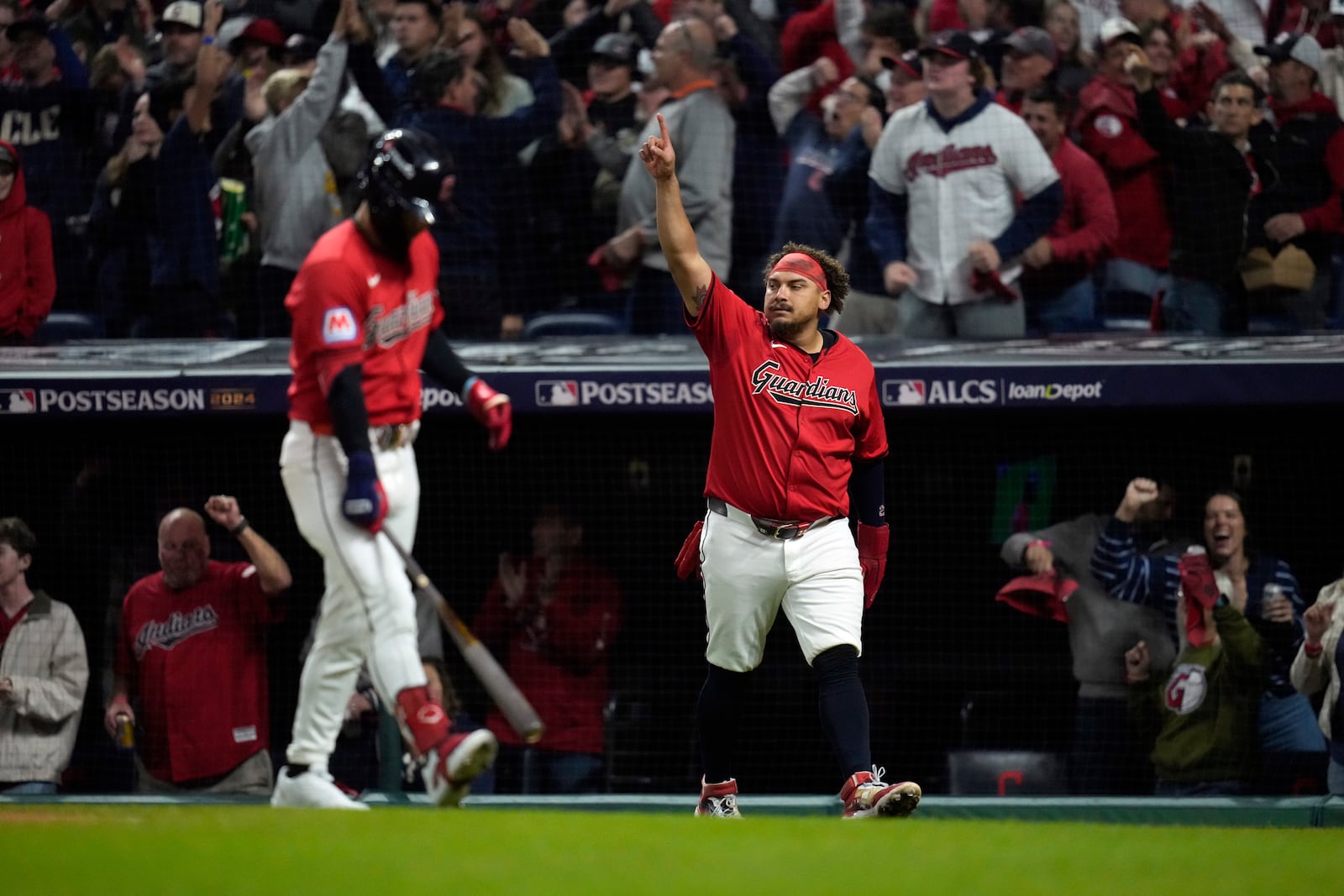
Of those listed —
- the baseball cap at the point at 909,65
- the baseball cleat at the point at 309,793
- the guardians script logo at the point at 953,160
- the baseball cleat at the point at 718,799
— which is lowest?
the baseball cleat at the point at 718,799

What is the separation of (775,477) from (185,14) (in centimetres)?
508

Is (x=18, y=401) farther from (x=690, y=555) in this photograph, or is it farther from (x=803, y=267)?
(x=803, y=267)

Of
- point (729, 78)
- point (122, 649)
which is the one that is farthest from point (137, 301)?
point (729, 78)

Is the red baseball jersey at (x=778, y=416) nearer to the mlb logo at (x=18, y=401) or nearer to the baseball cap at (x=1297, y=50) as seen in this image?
the mlb logo at (x=18, y=401)

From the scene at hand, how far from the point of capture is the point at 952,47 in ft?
24.8

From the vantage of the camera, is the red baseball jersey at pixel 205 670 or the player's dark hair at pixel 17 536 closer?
the red baseball jersey at pixel 205 670

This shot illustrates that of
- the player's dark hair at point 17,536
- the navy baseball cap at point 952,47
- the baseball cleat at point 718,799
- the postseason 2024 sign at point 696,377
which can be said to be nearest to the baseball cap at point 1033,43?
the navy baseball cap at point 952,47

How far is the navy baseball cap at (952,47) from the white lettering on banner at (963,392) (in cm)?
155

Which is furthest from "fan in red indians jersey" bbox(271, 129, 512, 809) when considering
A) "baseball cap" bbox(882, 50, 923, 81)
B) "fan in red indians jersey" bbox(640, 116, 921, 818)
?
"baseball cap" bbox(882, 50, 923, 81)

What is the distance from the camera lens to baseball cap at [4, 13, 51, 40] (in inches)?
341

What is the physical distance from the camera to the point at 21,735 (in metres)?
7.29

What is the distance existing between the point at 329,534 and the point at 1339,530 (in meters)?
5.22

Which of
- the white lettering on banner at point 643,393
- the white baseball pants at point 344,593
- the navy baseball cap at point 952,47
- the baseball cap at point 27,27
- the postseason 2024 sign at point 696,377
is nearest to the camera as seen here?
the white baseball pants at point 344,593

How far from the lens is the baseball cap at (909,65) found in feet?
25.8
